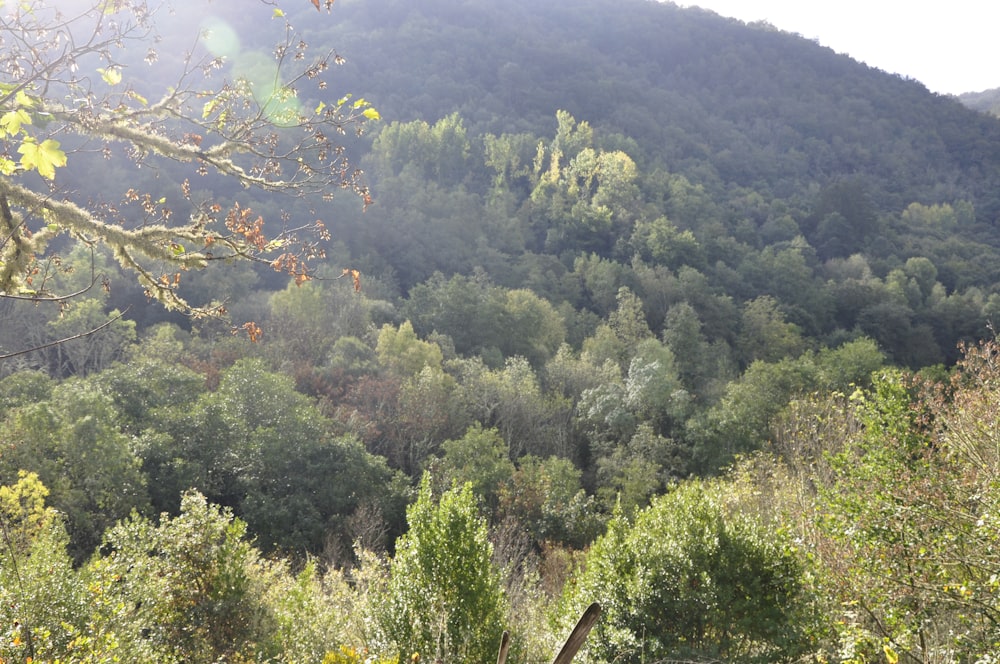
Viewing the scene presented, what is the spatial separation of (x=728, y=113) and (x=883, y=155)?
706 inches

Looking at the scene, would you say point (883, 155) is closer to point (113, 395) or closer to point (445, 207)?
point (445, 207)

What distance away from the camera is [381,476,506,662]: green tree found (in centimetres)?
798

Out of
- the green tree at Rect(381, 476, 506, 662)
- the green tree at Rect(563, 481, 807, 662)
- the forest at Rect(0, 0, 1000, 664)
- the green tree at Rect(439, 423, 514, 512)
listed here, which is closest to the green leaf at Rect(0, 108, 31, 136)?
the forest at Rect(0, 0, 1000, 664)

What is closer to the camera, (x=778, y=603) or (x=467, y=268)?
(x=778, y=603)

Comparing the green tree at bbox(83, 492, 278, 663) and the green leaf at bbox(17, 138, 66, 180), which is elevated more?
the green leaf at bbox(17, 138, 66, 180)

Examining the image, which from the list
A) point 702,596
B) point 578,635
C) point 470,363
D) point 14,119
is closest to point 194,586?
point 702,596

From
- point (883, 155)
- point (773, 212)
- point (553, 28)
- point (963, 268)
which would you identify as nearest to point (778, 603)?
point (963, 268)

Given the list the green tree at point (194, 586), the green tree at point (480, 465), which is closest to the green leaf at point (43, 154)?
the green tree at point (194, 586)

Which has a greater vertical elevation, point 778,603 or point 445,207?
point 445,207

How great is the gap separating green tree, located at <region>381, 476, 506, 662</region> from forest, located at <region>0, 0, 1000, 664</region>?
48 mm

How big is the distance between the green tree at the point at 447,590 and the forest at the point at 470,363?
0.05m

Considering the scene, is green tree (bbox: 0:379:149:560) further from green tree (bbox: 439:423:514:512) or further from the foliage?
the foliage

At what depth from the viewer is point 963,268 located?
4284 cm

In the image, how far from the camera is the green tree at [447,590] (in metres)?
7.98
